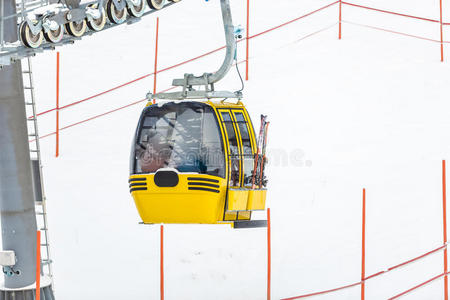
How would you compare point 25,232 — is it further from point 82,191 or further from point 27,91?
point 27,91

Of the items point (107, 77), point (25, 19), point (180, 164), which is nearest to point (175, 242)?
point (107, 77)

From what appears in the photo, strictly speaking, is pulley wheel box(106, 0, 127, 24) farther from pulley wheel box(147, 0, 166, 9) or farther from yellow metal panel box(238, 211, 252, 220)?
yellow metal panel box(238, 211, 252, 220)

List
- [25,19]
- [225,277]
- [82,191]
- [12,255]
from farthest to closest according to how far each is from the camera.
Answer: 1. [82,191]
2. [225,277]
3. [12,255]
4. [25,19]

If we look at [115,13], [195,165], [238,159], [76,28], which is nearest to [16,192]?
[195,165]

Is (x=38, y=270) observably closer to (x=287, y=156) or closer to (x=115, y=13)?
(x=115, y=13)

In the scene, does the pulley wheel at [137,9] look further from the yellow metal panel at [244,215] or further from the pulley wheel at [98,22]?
the yellow metal panel at [244,215]

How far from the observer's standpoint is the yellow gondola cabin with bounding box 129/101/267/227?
1404 cm

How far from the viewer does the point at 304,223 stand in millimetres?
19766

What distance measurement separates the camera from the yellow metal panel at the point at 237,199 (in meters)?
14.2

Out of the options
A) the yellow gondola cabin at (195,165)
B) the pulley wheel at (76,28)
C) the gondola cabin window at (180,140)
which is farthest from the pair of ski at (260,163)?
the pulley wheel at (76,28)

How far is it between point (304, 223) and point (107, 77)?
4755 mm

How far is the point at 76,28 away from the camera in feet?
41.1

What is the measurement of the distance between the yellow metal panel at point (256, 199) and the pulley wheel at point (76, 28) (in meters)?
3.20

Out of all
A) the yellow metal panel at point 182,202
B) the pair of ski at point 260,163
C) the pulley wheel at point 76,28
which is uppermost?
the pulley wheel at point 76,28
